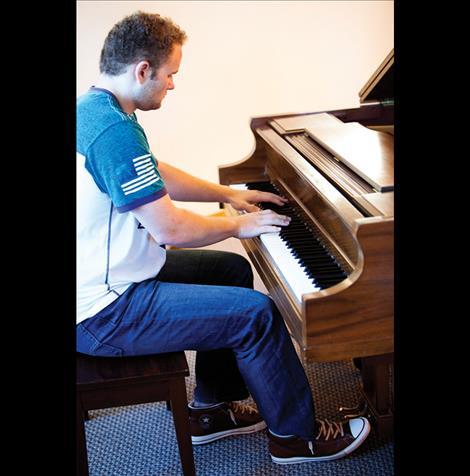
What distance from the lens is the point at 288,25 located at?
3945 millimetres

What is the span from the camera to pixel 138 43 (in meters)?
1.85

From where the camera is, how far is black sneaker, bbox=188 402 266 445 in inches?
88.3

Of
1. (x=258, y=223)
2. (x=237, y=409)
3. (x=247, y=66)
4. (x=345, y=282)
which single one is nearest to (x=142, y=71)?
(x=258, y=223)

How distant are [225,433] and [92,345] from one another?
640mm

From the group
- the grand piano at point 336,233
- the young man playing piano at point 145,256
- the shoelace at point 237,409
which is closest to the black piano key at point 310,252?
the grand piano at point 336,233

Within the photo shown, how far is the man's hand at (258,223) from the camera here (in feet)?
6.62

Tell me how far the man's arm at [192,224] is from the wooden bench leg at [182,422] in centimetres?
36

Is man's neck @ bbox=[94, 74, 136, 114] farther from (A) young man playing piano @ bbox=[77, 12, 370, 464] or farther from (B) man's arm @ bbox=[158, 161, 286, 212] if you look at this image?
(B) man's arm @ bbox=[158, 161, 286, 212]

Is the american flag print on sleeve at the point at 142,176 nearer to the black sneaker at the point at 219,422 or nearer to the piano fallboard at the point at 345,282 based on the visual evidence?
the piano fallboard at the point at 345,282

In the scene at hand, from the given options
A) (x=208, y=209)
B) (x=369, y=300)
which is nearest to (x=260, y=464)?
(x=369, y=300)

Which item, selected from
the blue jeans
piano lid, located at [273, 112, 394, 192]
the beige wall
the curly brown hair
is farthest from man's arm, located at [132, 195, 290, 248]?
the beige wall

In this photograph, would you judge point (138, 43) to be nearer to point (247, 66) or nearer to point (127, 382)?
point (127, 382)
